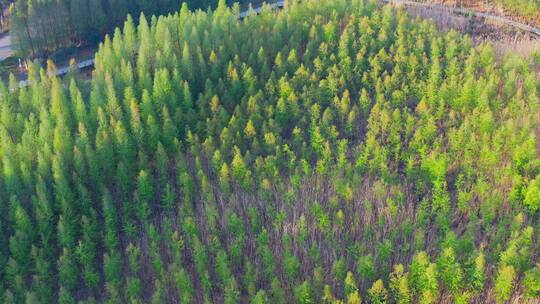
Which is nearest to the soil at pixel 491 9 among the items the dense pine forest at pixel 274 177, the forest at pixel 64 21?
the dense pine forest at pixel 274 177

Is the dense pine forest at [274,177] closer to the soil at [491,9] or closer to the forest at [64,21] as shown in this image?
the soil at [491,9]

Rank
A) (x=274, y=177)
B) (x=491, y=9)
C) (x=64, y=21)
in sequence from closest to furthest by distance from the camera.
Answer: (x=274, y=177), (x=491, y=9), (x=64, y=21)

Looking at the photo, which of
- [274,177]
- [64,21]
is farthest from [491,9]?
[64,21]

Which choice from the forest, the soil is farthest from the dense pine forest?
the forest

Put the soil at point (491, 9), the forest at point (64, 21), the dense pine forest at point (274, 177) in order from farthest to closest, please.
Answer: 1. the forest at point (64, 21)
2. the soil at point (491, 9)
3. the dense pine forest at point (274, 177)

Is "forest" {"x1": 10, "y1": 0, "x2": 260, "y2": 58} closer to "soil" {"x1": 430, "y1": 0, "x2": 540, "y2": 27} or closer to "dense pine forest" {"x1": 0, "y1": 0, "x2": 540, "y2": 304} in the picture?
"dense pine forest" {"x1": 0, "y1": 0, "x2": 540, "y2": 304}

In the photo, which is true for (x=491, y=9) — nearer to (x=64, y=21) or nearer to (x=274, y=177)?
(x=274, y=177)

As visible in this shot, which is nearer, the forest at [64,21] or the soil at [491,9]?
the soil at [491,9]

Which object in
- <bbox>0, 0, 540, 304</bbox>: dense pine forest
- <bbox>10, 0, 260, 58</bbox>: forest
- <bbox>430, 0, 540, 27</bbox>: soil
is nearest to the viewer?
<bbox>0, 0, 540, 304</bbox>: dense pine forest
